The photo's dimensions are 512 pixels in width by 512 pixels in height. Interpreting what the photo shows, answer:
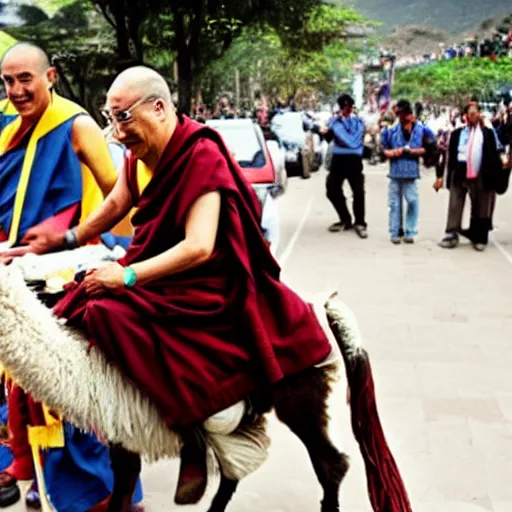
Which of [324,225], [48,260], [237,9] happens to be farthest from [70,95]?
[48,260]

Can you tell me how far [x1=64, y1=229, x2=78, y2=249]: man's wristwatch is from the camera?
11.2ft

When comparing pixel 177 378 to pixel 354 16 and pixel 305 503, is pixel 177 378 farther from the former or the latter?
pixel 354 16

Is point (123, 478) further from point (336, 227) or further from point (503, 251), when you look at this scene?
point (336, 227)

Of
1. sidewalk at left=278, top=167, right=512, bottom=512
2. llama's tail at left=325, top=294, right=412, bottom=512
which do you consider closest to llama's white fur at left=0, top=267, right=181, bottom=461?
llama's tail at left=325, top=294, right=412, bottom=512

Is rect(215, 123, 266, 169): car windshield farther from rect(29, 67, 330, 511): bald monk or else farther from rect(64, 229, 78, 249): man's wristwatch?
rect(29, 67, 330, 511): bald monk

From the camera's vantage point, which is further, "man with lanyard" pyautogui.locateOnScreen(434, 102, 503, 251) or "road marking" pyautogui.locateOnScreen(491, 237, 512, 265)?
"man with lanyard" pyautogui.locateOnScreen(434, 102, 503, 251)

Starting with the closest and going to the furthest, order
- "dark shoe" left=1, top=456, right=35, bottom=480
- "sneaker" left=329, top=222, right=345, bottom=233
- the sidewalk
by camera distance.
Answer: "dark shoe" left=1, top=456, right=35, bottom=480
the sidewalk
"sneaker" left=329, top=222, right=345, bottom=233

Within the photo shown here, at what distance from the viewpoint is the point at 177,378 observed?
3002mm

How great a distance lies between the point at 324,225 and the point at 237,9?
484 inches

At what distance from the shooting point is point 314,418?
11.1 feet

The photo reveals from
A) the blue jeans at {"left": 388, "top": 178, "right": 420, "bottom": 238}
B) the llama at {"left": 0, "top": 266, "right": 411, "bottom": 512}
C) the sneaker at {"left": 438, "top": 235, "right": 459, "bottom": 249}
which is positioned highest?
the llama at {"left": 0, "top": 266, "right": 411, "bottom": 512}

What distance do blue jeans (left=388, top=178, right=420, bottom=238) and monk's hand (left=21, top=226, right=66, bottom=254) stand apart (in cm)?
819

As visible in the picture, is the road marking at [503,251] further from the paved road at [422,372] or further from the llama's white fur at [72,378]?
the llama's white fur at [72,378]

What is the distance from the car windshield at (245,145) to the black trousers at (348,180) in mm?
1131
